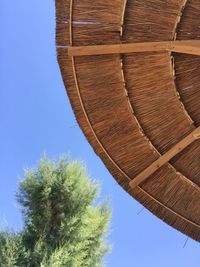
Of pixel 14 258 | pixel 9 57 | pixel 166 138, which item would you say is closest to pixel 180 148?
pixel 166 138

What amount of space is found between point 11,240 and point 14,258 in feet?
1.49

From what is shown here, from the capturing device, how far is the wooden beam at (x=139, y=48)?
275 cm

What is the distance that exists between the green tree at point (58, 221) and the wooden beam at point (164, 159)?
17.4 ft

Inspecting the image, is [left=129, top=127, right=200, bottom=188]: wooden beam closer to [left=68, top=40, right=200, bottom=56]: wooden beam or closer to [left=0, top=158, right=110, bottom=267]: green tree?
[left=68, top=40, right=200, bottom=56]: wooden beam

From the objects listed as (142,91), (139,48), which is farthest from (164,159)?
(139,48)

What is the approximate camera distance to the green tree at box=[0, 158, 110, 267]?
27.2 ft

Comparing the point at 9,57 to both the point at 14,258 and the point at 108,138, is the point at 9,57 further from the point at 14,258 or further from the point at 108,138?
the point at 108,138

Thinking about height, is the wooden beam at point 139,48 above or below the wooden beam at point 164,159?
above

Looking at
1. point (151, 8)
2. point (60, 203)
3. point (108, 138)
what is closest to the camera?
point (151, 8)

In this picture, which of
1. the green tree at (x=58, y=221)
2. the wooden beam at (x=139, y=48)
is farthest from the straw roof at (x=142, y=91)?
the green tree at (x=58, y=221)

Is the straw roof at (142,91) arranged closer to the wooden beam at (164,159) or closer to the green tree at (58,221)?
the wooden beam at (164,159)

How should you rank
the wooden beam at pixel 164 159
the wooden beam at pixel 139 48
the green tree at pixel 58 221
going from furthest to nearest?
the green tree at pixel 58 221 → the wooden beam at pixel 164 159 → the wooden beam at pixel 139 48

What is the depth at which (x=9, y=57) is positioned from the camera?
13211 mm

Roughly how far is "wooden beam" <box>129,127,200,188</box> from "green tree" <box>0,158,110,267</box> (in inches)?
209
